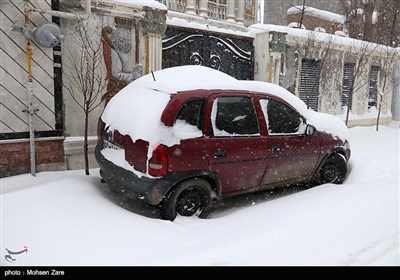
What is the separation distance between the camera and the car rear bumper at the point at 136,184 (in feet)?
13.1

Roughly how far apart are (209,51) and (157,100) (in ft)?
14.4

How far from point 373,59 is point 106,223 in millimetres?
12126

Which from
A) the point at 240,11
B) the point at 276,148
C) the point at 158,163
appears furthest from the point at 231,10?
the point at 158,163

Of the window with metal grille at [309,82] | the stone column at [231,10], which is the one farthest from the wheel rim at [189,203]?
the stone column at [231,10]

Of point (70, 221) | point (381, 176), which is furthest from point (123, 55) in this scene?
point (381, 176)

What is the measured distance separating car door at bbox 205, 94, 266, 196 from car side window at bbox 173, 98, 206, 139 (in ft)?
0.41

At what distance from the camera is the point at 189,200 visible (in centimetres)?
433

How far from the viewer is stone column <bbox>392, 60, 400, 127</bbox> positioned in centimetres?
1373

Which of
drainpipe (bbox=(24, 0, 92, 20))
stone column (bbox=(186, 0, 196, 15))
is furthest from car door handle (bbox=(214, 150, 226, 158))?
stone column (bbox=(186, 0, 196, 15))

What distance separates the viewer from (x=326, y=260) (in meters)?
3.23

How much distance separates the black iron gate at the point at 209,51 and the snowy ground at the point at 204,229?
3.62m

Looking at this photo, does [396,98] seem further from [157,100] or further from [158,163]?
[158,163]

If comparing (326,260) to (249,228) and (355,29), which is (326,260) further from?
(355,29)

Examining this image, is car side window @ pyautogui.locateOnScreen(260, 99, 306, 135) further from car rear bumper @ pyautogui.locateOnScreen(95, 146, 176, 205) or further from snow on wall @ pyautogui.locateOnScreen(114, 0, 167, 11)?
snow on wall @ pyautogui.locateOnScreen(114, 0, 167, 11)
